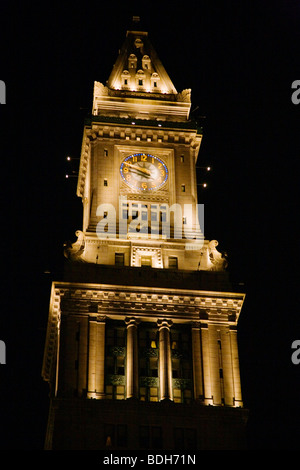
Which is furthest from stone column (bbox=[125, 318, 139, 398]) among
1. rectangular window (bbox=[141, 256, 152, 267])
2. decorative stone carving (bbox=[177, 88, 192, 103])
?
decorative stone carving (bbox=[177, 88, 192, 103])

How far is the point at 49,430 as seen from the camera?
108 metres

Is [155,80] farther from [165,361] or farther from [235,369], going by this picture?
[235,369]

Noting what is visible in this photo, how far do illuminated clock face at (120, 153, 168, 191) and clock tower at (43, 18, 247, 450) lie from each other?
12cm

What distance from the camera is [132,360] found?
106250 mm

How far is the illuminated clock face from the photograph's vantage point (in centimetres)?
12062

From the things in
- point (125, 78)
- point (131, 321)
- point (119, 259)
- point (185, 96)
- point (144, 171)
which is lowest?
point (131, 321)

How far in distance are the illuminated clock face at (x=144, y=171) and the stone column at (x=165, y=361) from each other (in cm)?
1691

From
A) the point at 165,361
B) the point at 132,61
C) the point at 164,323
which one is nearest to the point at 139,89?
the point at 132,61

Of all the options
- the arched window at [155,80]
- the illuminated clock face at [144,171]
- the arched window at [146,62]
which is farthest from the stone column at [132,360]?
the arched window at [146,62]

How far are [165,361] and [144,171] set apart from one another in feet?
73.8

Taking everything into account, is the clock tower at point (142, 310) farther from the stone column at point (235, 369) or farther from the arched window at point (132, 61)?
the arched window at point (132, 61)

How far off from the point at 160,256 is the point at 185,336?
8.78m
